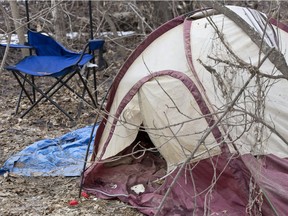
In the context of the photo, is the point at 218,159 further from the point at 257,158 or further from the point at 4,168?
the point at 4,168

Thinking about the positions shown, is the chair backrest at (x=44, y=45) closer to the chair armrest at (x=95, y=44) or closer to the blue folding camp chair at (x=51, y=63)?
the blue folding camp chair at (x=51, y=63)

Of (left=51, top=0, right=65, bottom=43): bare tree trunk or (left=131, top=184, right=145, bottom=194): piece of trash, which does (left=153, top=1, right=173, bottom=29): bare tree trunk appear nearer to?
(left=51, top=0, right=65, bottom=43): bare tree trunk

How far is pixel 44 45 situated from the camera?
640 cm

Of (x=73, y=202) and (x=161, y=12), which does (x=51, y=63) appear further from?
(x=161, y=12)

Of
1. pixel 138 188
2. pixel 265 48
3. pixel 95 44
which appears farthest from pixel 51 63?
pixel 265 48

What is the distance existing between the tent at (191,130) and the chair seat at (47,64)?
5.49ft

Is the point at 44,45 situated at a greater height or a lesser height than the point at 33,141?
greater

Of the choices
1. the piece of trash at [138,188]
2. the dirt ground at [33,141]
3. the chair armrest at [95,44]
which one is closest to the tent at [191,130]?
the piece of trash at [138,188]

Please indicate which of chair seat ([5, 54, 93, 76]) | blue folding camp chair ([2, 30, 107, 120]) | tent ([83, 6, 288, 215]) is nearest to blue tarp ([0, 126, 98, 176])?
tent ([83, 6, 288, 215])

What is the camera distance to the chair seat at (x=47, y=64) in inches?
227

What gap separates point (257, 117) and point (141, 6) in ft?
23.7

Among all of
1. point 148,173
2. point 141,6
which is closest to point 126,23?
point 141,6

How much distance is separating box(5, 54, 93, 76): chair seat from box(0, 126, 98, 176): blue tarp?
96cm

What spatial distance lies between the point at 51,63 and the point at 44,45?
1.32ft
